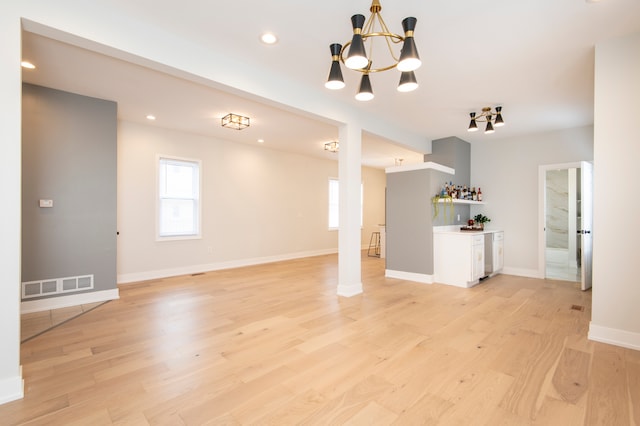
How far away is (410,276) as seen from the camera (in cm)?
553

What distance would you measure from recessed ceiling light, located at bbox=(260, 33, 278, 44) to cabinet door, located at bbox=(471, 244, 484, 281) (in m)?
4.33

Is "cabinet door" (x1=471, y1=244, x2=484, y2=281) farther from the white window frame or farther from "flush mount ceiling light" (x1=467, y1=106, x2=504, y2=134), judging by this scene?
the white window frame

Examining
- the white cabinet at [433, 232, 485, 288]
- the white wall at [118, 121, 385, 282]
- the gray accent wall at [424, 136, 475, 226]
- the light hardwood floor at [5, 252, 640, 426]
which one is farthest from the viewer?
the gray accent wall at [424, 136, 475, 226]

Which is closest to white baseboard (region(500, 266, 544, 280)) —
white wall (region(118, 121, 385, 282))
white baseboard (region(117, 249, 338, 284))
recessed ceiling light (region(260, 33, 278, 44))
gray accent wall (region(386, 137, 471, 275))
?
gray accent wall (region(386, 137, 471, 275))

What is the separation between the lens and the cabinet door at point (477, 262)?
5094mm

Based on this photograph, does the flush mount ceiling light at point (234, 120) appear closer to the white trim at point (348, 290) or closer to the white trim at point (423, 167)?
the white trim at point (423, 167)

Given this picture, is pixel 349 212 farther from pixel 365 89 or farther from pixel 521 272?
pixel 521 272

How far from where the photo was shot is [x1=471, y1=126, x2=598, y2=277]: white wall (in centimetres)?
570

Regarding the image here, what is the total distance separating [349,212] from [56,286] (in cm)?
402

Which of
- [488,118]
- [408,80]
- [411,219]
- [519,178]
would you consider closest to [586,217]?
[519,178]

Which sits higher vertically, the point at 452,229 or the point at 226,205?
the point at 226,205

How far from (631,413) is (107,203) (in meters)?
5.69

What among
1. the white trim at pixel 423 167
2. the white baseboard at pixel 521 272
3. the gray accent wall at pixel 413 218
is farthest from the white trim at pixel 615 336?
the white baseboard at pixel 521 272

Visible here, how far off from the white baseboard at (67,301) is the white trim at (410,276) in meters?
4.47
